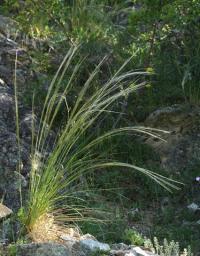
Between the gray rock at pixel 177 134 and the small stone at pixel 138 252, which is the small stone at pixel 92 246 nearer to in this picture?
the small stone at pixel 138 252

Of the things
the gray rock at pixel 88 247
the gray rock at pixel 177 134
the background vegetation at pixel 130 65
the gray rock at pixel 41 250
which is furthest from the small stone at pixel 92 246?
the gray rock at pixel 177 134

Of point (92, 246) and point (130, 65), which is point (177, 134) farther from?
point (92, 246)

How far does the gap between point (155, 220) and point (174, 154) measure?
3.27ft

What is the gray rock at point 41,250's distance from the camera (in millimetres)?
3691

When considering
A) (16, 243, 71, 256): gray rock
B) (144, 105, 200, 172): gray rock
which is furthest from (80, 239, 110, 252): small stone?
(144, 105, 200, 172): gray rock

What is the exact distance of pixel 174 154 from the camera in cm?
618

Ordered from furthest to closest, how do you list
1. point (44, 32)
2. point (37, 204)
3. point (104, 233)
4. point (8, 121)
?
point (44, 32) < point (8, 121) < point (104, 233) < point (37, 204)

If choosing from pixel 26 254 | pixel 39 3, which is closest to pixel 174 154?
pixel 39 3

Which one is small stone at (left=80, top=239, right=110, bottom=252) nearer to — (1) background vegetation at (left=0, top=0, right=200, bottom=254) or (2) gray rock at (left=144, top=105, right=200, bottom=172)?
(1) background vegetation at (left=0, top=0, right=200, bottom=254)

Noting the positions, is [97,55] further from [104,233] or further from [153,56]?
[104,233]

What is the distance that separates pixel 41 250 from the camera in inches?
146

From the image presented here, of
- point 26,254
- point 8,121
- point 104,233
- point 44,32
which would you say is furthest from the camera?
point 44,32

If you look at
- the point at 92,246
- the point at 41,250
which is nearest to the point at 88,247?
the point at 92,246

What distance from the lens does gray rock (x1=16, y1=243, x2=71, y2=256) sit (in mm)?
3691
